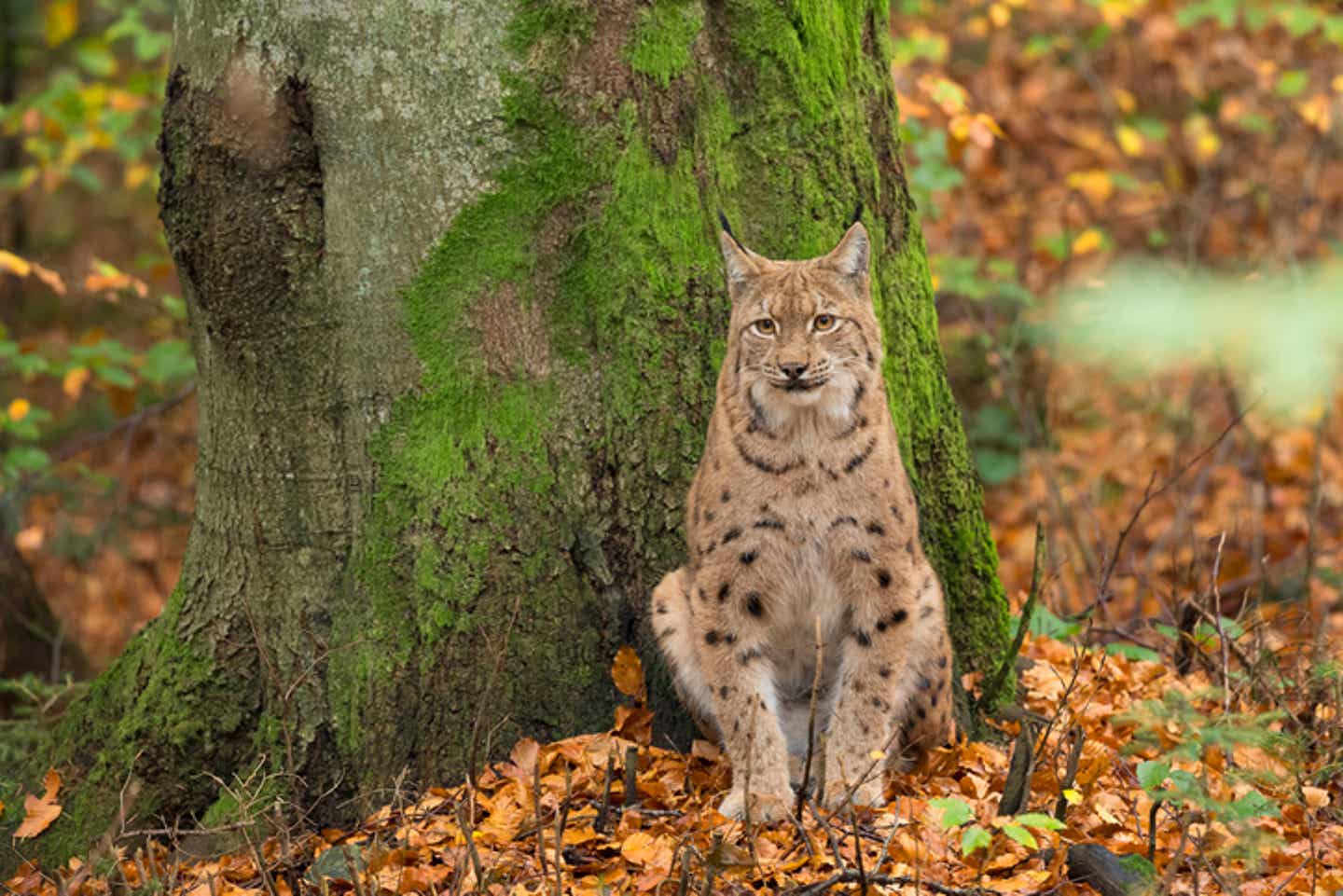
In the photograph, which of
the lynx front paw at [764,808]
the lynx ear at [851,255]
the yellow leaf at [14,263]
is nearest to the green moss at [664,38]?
the lynx ear at [851,255]

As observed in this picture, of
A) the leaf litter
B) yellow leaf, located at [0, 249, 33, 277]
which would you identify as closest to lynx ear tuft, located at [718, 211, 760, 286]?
the leaf litter

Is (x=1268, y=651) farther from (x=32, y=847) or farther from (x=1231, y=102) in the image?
(x=1231, y=102)

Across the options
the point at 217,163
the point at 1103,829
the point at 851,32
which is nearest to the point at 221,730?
the point at 217,163

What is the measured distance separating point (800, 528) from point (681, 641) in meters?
0.53

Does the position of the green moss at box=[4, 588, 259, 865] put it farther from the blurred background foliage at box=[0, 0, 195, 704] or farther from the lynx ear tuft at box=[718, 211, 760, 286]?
the lynx ear tuft at box=[718, 211, 760, 286]

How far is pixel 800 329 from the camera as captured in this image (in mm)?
4289

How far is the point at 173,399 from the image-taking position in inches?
368

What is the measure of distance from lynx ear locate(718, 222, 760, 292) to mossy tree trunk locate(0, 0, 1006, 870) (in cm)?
29

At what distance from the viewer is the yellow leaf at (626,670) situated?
460 cm

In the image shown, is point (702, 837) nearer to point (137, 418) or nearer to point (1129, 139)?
point (137, 418)

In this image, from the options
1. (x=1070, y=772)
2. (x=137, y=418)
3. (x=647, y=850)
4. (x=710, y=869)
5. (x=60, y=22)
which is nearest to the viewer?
(x=710, y=869)

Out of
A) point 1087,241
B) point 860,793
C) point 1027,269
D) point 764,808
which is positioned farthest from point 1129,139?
point 764,808

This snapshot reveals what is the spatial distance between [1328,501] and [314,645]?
308 inches

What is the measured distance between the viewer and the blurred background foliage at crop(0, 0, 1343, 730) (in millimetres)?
8359
